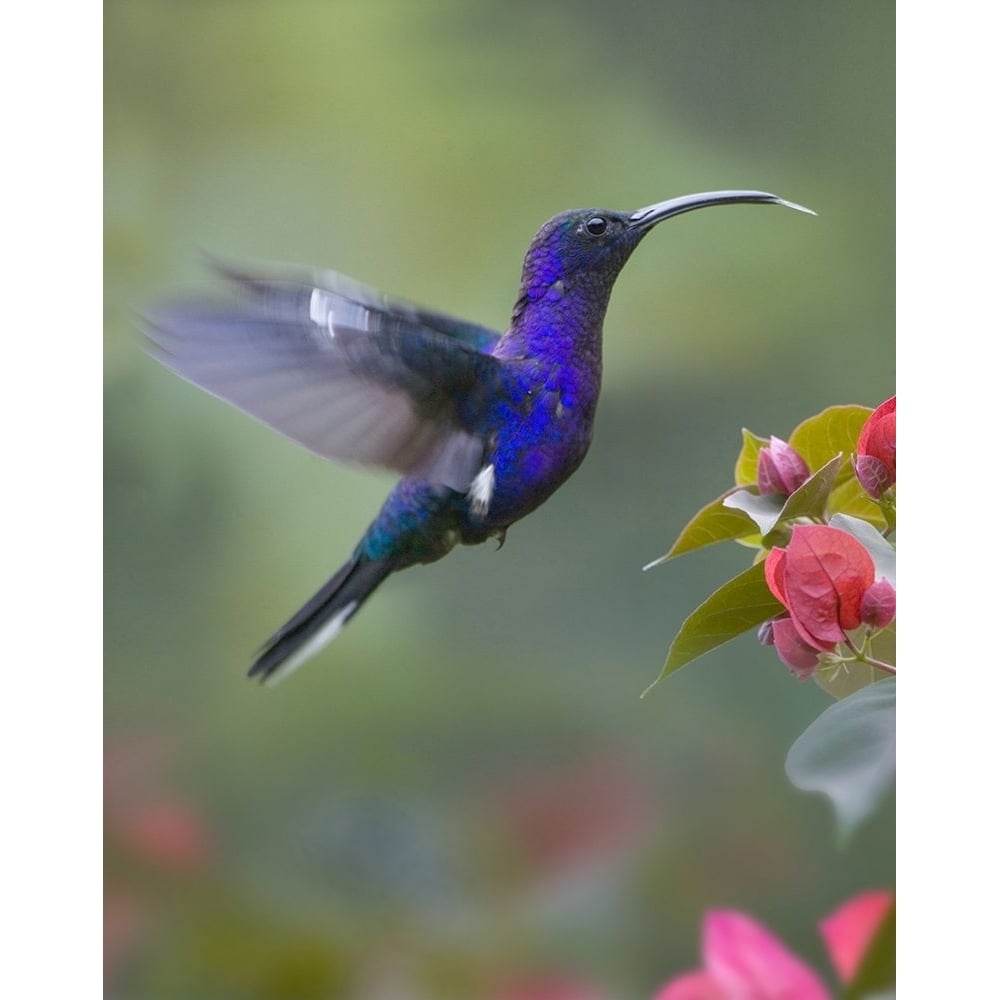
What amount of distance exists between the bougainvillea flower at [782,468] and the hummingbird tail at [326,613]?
0.39 m

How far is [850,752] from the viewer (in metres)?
0.55

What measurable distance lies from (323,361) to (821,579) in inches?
12.9

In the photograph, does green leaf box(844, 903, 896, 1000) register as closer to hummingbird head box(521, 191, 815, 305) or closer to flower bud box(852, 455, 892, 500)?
flower bud box(852, 455, 892, 500)

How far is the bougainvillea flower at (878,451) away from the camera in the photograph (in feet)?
1.94

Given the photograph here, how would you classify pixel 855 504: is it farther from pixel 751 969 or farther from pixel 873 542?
pixel 751 969

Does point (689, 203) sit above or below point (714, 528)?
above

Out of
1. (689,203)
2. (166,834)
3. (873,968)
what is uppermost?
(689,203)

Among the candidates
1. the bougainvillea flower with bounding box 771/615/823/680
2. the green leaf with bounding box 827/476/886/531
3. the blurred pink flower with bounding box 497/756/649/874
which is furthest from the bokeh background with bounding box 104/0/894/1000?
the bougainvillea flower with bounding box 771/615/823/680

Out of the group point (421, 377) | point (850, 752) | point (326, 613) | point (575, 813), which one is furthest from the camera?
point (575, 813)

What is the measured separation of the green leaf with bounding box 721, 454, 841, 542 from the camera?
595 millimetres

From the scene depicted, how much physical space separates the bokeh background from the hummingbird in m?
0.18

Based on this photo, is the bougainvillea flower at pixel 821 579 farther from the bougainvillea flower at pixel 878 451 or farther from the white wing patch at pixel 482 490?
the white wing patch at pixel 482 490

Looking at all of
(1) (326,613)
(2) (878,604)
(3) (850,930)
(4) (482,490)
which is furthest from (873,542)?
(1) (326,613)
